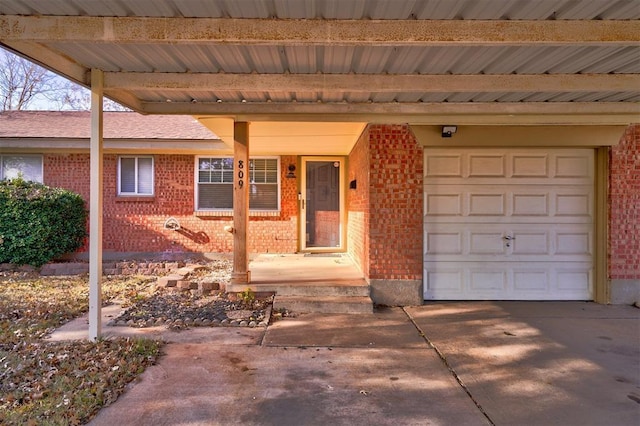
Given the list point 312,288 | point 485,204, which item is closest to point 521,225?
point 485,204

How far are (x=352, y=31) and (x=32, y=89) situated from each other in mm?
27362

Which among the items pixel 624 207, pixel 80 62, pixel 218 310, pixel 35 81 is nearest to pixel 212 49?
pixel 80 62

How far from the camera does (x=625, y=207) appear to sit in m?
6.96

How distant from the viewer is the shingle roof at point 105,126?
10.9 metres

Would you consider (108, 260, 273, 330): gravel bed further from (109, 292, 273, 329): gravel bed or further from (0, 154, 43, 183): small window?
(0, 154, 43, 183): small window

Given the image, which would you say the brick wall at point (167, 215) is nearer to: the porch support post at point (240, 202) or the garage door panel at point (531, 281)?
the porch support post at point (240, 202)

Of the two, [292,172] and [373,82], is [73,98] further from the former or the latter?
[373,82]

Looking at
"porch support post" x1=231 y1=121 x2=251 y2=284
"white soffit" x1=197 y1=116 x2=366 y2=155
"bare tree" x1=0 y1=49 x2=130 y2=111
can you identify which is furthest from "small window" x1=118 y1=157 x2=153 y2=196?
"bare tree" x1=0 y1=49 x2=130 y2=111

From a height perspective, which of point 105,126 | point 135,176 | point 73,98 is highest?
point 73,98

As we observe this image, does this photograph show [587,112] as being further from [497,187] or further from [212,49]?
[212,49]

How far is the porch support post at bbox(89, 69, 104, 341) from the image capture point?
5.02 metres

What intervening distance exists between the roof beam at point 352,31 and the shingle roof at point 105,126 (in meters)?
7.15

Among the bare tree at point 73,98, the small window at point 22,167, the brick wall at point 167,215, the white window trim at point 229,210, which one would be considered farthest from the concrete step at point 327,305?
the bare tree at point 73,98

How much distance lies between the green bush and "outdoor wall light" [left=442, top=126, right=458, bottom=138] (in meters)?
8.99
